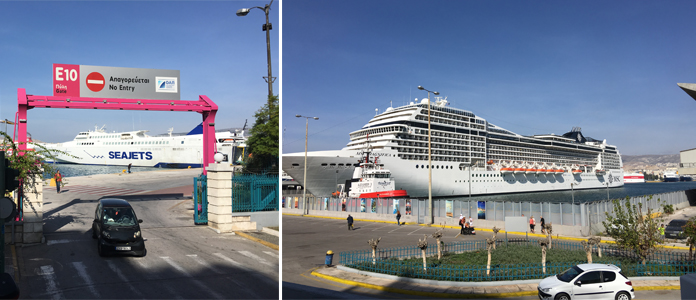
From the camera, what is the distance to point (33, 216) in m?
14.3

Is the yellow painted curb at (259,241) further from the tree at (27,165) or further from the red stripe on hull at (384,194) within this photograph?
the red stripe on hull at (384,194)

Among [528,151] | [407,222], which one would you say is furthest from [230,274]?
[528,151]

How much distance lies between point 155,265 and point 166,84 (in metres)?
9.16

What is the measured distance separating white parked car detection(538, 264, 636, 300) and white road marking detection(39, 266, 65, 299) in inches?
445

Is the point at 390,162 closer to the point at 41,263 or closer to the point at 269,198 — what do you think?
the point at 269,198

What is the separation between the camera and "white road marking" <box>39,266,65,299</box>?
9125mm

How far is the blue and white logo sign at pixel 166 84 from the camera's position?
18047 mm

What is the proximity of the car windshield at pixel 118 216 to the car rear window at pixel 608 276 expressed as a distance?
13708mm

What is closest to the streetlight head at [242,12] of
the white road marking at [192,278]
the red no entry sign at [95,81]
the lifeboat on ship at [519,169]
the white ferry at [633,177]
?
the red no entry sign at [95,81]

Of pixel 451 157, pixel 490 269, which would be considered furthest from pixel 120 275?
pixel 451 157

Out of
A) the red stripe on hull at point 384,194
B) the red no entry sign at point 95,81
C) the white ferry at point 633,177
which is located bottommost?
the white ferry at point 633,177

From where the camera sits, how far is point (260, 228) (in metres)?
18.7

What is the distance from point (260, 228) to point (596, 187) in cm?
10106

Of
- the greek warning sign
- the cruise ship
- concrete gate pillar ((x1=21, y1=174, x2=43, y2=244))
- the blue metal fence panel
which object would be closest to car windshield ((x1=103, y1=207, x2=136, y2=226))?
concrete gate pillar ((x1=21, y1=174, x2=43, y2=244))
